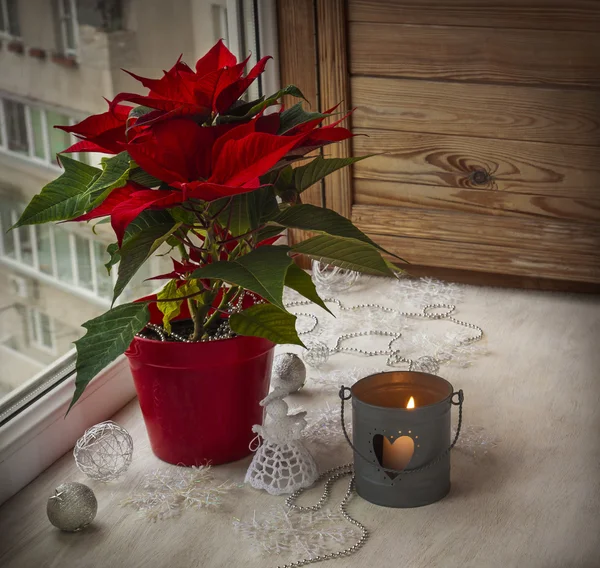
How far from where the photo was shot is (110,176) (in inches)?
47.0

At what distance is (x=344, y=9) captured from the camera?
1969 mm

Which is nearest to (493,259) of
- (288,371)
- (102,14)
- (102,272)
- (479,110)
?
(479,110)

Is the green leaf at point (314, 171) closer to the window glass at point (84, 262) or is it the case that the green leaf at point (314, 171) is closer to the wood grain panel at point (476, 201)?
the window glass at point (84, 262)

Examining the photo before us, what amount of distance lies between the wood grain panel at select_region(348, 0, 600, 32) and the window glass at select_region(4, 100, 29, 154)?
847 mm

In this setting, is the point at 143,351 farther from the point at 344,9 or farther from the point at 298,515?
the point at 344,9

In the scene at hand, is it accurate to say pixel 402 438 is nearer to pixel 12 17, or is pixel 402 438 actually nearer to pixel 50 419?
pixel 50 419

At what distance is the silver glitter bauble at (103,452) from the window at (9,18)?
0.56m

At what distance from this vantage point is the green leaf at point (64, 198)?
3.86 feet

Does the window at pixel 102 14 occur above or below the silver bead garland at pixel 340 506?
above

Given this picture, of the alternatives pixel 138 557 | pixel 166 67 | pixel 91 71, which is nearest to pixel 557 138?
pixel 166 67

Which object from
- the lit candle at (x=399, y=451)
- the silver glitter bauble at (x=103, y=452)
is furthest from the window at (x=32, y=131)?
the lit candle at (x=399, y=451)

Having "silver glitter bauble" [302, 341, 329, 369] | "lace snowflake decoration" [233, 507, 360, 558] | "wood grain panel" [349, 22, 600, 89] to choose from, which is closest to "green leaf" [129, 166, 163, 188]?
"lace snowflake decoration" [233, 507, 360, 558]

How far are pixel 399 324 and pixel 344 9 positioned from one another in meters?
0.67

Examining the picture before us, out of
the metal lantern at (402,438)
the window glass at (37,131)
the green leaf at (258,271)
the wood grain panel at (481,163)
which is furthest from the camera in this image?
the wood grain panel at (481,163)
